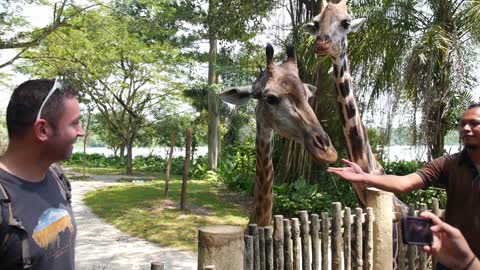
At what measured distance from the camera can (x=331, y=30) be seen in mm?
4234

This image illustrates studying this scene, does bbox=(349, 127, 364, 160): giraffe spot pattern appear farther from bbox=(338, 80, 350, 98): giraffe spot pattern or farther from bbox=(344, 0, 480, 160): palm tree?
bbox=(344, 0, 480, 160): palm tree

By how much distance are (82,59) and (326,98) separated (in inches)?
407

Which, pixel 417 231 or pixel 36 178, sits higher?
pixel 36 178

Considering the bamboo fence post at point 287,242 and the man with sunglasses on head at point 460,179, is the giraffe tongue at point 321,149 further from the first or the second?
the bamboo fence post at point 287,242

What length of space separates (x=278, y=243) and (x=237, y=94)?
4.64 ft

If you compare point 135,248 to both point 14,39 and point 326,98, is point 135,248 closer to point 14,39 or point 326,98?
point 326,98

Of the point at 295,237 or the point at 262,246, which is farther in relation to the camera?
Result: the point at 295,237

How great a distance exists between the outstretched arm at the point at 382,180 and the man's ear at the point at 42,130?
1.61 meters

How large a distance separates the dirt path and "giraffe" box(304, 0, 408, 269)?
331 cm

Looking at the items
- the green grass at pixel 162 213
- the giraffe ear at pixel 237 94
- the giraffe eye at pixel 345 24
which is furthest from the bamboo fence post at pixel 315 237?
the green grass at pixel 162 213

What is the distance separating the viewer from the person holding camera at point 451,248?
4.39 feet

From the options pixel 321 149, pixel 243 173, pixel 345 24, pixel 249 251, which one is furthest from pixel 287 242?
pixel 243 173

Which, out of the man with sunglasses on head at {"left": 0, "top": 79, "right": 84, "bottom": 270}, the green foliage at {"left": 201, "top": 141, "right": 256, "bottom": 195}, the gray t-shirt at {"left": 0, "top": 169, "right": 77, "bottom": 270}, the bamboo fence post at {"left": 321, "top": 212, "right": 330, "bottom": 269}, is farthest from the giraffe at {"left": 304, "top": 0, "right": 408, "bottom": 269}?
the green foliage at {"left": 201, "top": 141, "right": 256, "bottom": 195}

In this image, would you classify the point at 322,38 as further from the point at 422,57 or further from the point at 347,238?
the point at 422,57
